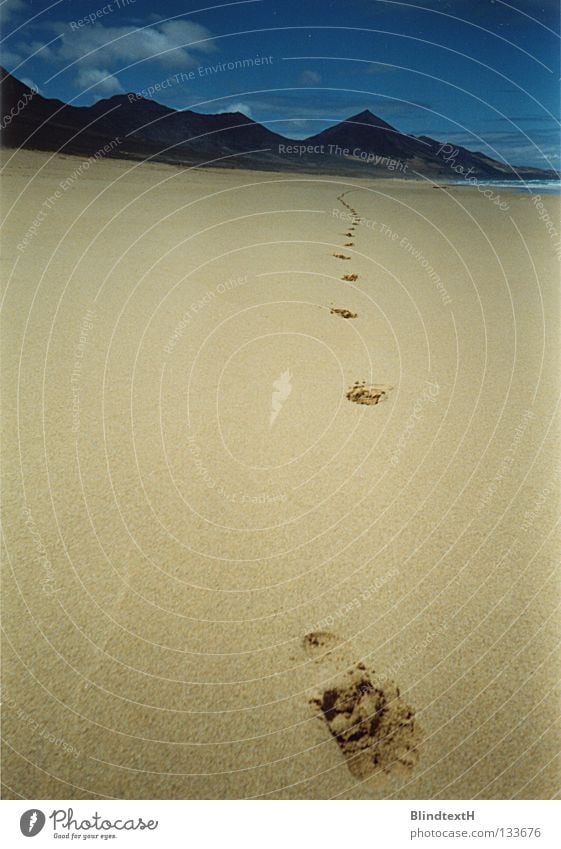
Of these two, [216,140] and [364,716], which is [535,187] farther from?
[364,716]

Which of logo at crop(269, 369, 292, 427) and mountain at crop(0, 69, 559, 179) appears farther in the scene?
mountain at crop(0, 69, 559, 179)

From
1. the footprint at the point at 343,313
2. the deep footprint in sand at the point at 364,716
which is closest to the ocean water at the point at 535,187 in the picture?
the footprint at the point at 343,313

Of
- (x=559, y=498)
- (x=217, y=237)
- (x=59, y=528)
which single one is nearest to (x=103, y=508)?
(x=59, y=528)

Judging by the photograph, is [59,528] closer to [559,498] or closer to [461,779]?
[461,779]

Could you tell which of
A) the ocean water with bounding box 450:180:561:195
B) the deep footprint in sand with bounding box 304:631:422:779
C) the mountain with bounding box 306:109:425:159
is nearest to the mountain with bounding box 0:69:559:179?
the mountain with bounding box 306:109:425:159

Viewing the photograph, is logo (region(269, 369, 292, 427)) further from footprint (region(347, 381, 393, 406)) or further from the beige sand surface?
footprint (region(347, 381, 393, 406))
